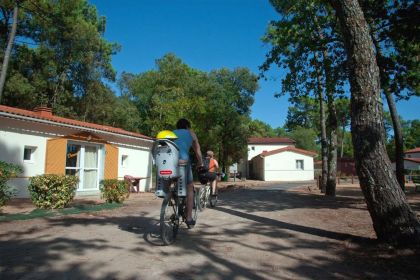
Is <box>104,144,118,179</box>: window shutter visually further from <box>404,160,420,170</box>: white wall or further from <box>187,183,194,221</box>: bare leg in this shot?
<box>404,160,420,170</box>: white wall

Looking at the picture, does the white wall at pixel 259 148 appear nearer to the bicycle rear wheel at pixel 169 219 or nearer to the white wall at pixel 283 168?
the white wall at pixel 283 168

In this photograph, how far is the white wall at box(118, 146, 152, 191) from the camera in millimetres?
16841

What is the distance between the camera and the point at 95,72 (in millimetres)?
32031

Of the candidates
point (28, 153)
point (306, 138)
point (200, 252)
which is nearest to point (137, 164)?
point (28, 153)

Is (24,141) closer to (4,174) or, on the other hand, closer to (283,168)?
(4,174)

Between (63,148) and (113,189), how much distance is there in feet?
14.7

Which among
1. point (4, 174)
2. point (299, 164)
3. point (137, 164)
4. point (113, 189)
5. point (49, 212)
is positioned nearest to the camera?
point (4, 174)

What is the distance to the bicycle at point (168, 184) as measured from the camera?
4.86 metres

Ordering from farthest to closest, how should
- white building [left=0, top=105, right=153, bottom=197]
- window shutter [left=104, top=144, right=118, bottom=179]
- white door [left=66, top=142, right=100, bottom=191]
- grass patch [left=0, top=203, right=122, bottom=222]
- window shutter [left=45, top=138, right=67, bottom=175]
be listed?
window shutter [left=104, top=144, right=118, bottom=179]
white door [left=66, top=142, right=100, bottom=191]
window shutter [left=45, top=138, right=67, bottom=175]
white building [left=0, top=105, right=153, bottom=197]
grass patch [left=0, top=203, right=122, bottom=222]

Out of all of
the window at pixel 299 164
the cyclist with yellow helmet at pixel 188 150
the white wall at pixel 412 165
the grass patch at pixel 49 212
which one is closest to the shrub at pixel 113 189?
the grass patch at pixel 49 212

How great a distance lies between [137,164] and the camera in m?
18.0

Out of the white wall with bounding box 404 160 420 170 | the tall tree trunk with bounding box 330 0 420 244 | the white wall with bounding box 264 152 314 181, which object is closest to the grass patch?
the tall tree trunk with bounding box 330 0 420 244

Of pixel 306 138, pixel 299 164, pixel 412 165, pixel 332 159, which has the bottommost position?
pixel 332 159

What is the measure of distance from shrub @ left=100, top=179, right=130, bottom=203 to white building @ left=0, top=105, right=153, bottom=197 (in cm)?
304
